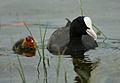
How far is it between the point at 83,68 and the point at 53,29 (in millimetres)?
3352

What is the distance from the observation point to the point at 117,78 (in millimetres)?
8875

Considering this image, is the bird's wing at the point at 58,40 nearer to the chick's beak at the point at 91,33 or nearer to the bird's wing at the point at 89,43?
the bird's wing at the point at 89,43

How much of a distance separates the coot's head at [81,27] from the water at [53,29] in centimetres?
48

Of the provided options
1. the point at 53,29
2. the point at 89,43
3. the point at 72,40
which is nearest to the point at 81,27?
the point at 72,40

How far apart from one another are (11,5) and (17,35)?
7.12ft

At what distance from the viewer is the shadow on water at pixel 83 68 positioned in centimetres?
893

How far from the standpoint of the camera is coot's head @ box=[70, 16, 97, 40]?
1152cm

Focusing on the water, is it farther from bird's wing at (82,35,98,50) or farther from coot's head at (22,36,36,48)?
coot's head at (22,36,36,48)

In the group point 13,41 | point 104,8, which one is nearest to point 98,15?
point 104,8

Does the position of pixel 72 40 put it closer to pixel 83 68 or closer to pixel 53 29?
pixel 53 29

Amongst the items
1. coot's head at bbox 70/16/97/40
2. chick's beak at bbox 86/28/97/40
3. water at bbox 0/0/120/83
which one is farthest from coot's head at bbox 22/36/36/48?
chick's beak at bbox 86/28/97/40

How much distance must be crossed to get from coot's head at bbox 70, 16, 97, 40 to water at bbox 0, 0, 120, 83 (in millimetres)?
482

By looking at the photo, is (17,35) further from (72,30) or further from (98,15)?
(98,15)

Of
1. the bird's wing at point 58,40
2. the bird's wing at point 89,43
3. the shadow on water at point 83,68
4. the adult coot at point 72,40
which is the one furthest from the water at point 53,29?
the bird's wing at point 58,40
